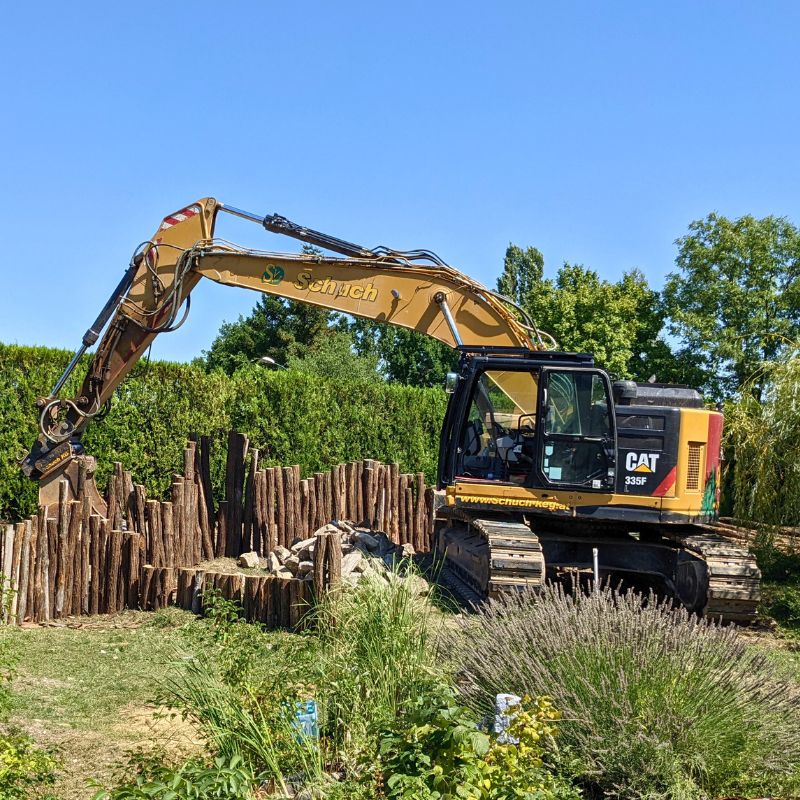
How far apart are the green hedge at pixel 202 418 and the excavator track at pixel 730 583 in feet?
26.8

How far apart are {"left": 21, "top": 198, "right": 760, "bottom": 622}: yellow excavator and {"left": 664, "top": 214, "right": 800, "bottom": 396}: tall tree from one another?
74.2 ft

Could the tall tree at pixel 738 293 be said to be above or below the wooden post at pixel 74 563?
above

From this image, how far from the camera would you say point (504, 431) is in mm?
10234

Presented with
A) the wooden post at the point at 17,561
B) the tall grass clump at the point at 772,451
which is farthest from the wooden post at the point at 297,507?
the tall grass clump at the point at 772,451

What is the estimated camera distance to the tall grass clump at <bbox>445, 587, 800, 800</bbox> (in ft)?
14.5

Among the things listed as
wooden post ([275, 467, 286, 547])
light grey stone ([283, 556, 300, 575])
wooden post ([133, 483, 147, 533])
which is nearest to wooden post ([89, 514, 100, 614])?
wooden post ([133, 483, 147, 533])

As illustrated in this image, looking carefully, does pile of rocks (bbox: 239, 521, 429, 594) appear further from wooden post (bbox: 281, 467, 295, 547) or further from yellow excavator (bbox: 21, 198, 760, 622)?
yellow excavator (bbox: 21, 198, 760, 622)

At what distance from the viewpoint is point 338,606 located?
21.8ft

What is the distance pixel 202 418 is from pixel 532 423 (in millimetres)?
6443

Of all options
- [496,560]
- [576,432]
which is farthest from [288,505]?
[576,432]

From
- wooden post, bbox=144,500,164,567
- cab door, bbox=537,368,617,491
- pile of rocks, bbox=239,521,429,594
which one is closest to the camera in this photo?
cab door, bbox=537,368,617,491

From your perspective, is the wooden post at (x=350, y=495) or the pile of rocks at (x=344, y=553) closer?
the pile of rocks at (x=344, y=553)

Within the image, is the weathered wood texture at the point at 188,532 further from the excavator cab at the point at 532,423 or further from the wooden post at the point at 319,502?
the excavator cab at the point at 532,423

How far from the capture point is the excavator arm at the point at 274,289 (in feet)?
34.9
